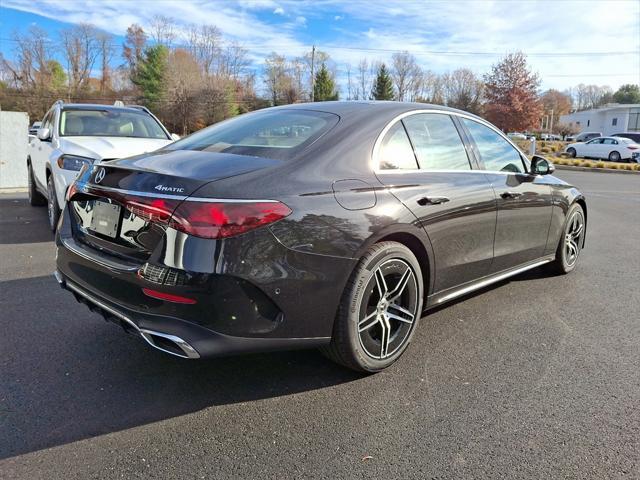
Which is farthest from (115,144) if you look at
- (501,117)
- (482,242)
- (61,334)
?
(501,117)

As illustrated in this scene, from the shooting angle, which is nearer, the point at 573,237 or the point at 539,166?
the point at 539,166

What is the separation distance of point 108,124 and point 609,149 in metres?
31.2

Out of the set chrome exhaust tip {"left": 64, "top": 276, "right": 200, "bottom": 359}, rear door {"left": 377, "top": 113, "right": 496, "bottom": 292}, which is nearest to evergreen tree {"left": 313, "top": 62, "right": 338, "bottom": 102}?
rear door {"left": 377, "top": 113, "right": 496, "bottom": 292}

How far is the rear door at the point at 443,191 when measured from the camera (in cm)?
315

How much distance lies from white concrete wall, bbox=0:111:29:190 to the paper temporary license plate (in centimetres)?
988

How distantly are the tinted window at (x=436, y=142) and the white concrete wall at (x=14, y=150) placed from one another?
10.5 m

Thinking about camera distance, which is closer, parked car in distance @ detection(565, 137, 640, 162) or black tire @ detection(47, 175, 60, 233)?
black tire @ detection(47, 175, 60, 233)

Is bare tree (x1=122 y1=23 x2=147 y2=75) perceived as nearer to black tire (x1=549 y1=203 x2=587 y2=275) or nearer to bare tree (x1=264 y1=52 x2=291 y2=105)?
bare tree (x1=264 y1=52 x2=291 y2=105)

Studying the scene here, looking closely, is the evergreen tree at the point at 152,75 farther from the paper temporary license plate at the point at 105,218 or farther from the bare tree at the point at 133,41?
the paper temporary license plate at the point at 105,218

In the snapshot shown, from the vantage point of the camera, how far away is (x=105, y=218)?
111 inches

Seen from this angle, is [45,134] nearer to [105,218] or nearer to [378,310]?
[105,218]

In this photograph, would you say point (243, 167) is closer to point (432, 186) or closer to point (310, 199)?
point (310, 199)

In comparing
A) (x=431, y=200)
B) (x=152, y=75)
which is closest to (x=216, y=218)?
(x=431, y=200)

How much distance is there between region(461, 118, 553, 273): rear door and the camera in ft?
13.0
